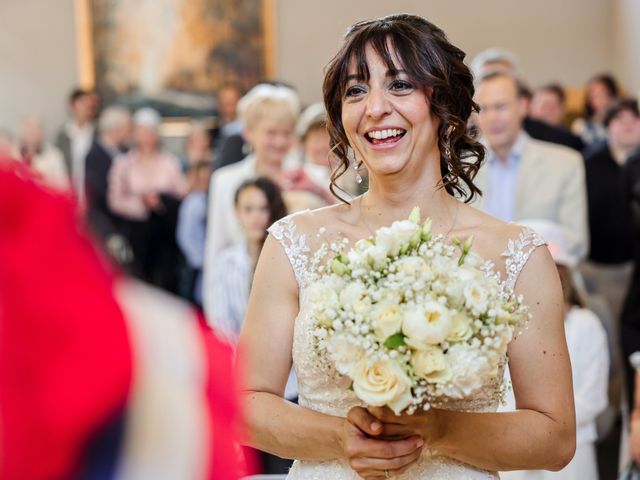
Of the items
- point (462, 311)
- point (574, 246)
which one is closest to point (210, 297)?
point (574, 246)

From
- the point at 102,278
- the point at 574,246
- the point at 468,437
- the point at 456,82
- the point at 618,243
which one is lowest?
the point at 618,243

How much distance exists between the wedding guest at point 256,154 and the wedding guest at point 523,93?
3.42 feet

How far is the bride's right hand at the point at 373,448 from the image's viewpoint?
83.3 inches

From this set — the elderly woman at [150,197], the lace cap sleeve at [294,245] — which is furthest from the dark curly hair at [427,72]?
the elderly woman at [150,197]

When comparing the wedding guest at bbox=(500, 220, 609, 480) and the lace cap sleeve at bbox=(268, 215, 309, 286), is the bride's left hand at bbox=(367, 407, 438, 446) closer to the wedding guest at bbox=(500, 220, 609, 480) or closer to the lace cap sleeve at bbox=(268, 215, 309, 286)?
the lace cap sleeve at bbox=(268, 215, 309, 286)

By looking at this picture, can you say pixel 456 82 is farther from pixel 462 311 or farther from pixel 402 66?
pixel 462 311

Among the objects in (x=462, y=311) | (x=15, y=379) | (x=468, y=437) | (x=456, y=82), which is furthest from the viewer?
(x=456, y=82)

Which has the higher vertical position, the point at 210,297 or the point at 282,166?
the point at 282,166

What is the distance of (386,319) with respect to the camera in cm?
189

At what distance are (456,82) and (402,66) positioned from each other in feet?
0.45

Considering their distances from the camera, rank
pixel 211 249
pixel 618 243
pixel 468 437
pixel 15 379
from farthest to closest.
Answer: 1. pixel 618 243
2. pixel 211 249
3. pixel 468 437
4. pixel 15 379

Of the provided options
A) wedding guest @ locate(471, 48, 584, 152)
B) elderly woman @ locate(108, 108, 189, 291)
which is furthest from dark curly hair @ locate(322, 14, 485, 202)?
elderly woman @ locate(108, 108, 189, 291)

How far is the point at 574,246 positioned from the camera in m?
4.86

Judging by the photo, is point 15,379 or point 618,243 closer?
point 15,379
